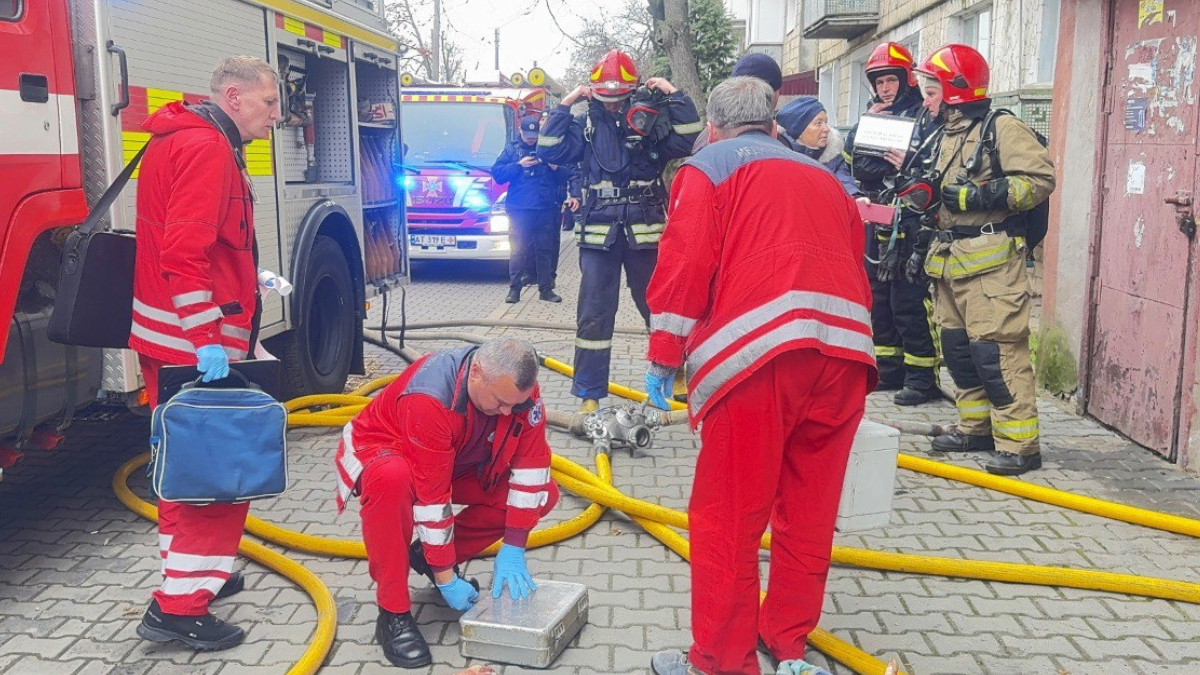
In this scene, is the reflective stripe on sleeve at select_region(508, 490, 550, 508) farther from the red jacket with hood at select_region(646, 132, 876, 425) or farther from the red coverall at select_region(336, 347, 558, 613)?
the red jacket with hood at select_region(646, 132, 876, 425)

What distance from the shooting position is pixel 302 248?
597cm

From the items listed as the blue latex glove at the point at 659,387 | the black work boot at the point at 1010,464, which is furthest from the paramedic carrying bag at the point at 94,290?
the black work boot at the point at 1010,464

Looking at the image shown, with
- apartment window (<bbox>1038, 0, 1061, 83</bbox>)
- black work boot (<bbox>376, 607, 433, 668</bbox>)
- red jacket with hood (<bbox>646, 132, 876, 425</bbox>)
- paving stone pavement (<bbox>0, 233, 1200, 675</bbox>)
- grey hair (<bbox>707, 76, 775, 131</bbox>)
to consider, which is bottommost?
paving stone pavement (<bbox>0, 233, 1200, 675</bbox>)

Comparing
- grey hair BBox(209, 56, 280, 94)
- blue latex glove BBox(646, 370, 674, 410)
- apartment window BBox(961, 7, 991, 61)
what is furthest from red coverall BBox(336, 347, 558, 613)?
apartment window BBox(961, 7, 991, 61)

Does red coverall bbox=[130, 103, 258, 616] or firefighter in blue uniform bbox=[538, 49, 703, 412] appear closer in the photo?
red coverall bbox=[130, 103, 258, 616]

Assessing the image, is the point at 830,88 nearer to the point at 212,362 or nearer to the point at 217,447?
the point at 212,362

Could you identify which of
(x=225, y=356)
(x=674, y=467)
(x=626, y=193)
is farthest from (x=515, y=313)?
(x=225, y=356)

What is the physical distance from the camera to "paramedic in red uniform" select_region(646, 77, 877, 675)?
2986mm

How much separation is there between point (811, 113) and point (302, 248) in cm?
283

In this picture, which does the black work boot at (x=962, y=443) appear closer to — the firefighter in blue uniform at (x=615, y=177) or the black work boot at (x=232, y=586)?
the firefighter in blue uniform at (x=615, y=177)

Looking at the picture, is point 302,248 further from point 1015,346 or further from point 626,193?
point 1015,346

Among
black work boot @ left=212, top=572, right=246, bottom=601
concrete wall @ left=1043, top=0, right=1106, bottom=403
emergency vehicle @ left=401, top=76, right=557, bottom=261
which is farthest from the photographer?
emergency vehicle @ left=401, top=76, right=557, bottom=261

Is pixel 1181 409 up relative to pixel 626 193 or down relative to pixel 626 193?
down

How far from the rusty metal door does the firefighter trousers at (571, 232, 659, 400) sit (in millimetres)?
2575
